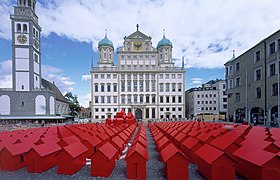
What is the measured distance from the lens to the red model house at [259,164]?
14.6 ft

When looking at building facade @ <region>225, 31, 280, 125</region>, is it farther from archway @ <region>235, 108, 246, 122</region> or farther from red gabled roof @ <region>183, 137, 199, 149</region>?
red gabled roof @ <region>183, 137, 199, 149</region>

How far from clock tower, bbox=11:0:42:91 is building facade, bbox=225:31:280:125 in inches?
1996

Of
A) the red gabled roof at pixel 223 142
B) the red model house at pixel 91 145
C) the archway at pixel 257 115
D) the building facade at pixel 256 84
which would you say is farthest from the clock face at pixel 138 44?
the red gabled roof at pixel 223 142

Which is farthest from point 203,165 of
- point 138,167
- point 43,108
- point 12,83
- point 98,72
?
point 98,72

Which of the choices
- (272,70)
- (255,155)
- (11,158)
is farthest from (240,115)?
(11,158)

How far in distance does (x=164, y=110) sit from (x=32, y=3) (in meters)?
51.2

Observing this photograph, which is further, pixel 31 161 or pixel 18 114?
pixel 18 114

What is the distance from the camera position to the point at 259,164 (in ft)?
14.7

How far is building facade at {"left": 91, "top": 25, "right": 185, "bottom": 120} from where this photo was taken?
58562mm

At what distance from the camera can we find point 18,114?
43.8 meters

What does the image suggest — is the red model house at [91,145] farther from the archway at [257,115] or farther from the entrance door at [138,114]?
the entrance door at [138,114]

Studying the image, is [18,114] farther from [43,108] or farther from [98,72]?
[98,72]

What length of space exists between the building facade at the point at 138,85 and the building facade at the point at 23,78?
17.9m

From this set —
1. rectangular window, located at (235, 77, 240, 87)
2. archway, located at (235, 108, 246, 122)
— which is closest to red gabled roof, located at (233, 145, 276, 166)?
archway, located at (235, 108, 246, 122)
